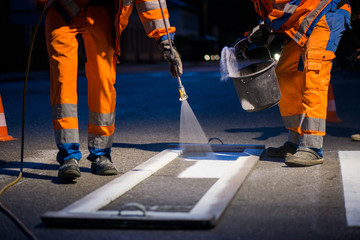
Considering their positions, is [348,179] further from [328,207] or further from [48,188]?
[48,188]

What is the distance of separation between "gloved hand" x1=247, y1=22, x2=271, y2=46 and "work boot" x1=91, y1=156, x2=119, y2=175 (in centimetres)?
166

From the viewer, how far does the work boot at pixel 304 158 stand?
5.18 metres

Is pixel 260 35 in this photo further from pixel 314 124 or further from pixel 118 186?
pixel 118 186

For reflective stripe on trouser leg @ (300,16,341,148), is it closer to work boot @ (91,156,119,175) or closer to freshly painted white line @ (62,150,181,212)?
freshly painted white line @ (62,150,181,212)

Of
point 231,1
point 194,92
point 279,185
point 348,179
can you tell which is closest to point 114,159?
point 279,185

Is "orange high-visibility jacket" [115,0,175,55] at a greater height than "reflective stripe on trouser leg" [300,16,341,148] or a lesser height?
greater

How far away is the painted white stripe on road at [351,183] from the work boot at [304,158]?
0.73ft

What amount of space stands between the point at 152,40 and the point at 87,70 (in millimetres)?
53225

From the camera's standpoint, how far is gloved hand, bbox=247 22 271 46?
5.31 m

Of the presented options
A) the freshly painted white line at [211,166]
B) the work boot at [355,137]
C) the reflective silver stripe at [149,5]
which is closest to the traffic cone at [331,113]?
the work boot at [355,137]

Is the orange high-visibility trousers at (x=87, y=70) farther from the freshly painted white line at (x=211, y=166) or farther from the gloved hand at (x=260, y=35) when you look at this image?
the gloved hand at (x=260, y=35)

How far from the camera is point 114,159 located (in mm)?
5762

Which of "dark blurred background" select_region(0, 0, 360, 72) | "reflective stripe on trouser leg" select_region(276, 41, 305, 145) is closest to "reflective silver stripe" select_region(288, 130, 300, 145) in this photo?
"reflective stripe on trouser leg" select_region(276, 41, 305, 145)

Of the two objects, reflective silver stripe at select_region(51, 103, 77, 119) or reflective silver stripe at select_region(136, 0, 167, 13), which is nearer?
reflective silver stripe at select_region(51, 103, 77, 119)
